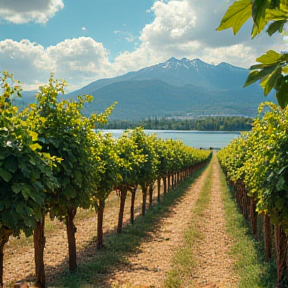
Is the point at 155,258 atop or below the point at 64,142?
below

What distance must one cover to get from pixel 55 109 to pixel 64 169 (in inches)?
55.4

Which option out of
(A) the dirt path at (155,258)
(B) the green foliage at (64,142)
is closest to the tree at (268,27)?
(B) the green foliage at (64,142)

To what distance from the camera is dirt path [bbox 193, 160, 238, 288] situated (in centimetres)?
849

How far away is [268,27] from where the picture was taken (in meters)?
0.92

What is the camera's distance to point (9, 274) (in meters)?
9.09

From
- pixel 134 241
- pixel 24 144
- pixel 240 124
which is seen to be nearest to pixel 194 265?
pixel 134 241

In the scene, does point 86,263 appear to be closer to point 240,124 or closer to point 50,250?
point 50,250

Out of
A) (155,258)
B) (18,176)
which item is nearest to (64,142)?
(18,176)

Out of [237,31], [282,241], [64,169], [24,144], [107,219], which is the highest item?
[237,31]

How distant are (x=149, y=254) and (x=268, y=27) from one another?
35.0ft

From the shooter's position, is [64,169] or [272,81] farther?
[64,169]

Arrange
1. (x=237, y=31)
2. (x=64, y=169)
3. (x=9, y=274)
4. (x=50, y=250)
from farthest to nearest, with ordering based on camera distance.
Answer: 1. (x=50, y=250)
2. (x=9, y=274)
3. (x=64, y=169)
4. (x=237, y=31)

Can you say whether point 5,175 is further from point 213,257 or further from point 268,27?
point 213,257

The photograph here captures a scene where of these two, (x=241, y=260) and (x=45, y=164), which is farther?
(x=241, y=260)
